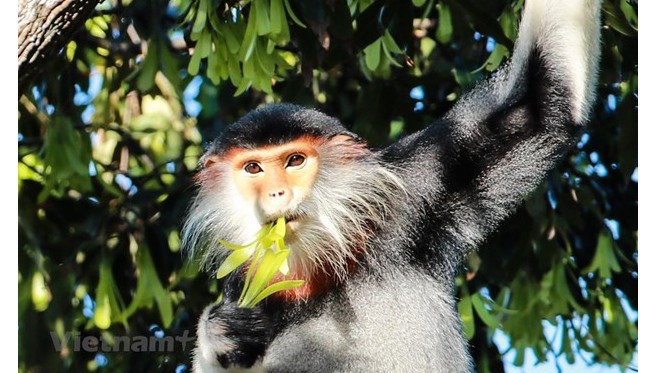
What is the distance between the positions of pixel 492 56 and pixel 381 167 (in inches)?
22.7

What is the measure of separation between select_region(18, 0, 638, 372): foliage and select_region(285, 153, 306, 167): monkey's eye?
0.42 metres

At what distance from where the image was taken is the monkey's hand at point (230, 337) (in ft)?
8.11

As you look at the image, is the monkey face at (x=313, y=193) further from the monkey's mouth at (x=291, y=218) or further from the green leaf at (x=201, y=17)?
the green leaf at (x=201, y=17)

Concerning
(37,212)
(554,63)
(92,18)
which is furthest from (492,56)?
(37,212)

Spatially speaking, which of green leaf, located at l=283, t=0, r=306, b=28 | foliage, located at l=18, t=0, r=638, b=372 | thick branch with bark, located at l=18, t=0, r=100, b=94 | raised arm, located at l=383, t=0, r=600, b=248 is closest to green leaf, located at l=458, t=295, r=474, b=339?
foliage, located at l=18, t=0, r=638, b=372

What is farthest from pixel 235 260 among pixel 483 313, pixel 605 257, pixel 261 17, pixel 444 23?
pixel 605 257

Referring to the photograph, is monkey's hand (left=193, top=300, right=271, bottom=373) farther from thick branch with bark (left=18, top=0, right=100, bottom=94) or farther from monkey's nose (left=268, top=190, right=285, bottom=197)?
thick branch with bark (left=18, top=0, right=100, bottom=94)

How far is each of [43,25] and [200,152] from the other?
2.43ft

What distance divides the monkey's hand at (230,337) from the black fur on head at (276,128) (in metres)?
0.42

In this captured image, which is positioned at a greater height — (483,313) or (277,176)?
(277,176)

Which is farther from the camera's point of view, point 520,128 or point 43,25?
point 520,128

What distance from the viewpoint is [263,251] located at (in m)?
2.56

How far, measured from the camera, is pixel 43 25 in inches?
97.7

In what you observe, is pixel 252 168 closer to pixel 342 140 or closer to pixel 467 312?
pixel 342 140
